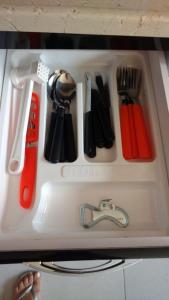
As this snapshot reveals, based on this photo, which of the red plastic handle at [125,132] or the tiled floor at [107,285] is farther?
the tiled floor at [107,285]

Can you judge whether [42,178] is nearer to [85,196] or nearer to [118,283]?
[85,196]

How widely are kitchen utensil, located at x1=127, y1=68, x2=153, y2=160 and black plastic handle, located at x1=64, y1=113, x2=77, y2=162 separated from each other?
0.15 metres

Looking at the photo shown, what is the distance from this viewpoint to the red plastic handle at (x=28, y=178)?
1.72ft

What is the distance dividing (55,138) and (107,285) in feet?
2.09

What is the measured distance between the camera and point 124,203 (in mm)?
545

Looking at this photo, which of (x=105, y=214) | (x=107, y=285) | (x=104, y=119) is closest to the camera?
(x=105, y=214)

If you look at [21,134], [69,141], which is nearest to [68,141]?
[69,141]

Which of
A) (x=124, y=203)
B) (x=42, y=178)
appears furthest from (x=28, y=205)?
(x=124, y=203)

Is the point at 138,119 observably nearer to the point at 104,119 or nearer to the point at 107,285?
the point at 104,119

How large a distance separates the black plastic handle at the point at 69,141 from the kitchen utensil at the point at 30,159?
66mm

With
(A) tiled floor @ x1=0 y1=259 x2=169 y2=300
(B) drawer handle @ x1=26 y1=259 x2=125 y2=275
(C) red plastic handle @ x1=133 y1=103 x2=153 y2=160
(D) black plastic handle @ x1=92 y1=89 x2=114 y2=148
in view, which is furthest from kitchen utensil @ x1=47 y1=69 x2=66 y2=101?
(A) tiled floor @ x1=0 y1=259 x2=169 y2=300

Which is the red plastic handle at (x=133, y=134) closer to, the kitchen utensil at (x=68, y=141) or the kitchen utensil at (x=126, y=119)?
the kitchen utensil at (x=126, y=119)

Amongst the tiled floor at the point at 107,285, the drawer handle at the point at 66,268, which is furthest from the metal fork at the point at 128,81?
the tiled floor at the point at 107,285

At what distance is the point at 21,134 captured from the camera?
56cm
